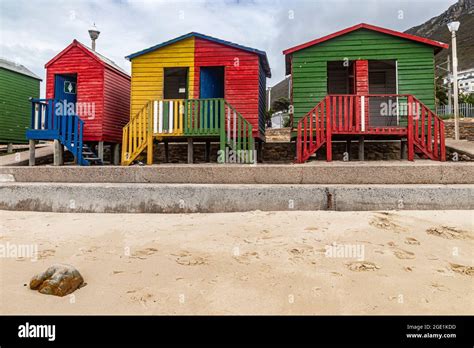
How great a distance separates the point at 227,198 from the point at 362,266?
8.59ft

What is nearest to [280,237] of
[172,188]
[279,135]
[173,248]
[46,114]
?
[173,248]

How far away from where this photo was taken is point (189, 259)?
3.07 metres

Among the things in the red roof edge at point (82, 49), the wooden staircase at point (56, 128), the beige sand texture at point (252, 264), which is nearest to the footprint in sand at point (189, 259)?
the beige sand texture at point (252, 264)

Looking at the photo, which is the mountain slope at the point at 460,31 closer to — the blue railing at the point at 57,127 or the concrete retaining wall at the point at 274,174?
the concrete retaining wall at the point at 274,174

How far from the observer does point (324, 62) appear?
9922mm

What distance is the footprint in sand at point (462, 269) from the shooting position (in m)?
2.69

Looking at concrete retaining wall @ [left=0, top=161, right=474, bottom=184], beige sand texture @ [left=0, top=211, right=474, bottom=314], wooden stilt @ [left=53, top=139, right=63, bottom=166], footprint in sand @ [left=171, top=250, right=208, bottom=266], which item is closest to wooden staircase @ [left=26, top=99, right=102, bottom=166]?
wooden stilt @ [left=53, top=139, right=63, bottom=166]

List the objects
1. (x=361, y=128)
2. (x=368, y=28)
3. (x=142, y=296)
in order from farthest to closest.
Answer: (x=368, y=28) → (x=361, y=128) → (x=142, y=296)

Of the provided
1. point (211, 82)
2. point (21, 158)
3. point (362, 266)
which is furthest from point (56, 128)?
point (362, 266)

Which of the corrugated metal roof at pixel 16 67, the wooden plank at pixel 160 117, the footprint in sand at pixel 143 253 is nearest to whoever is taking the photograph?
the footprint in sand at pixel 143 253

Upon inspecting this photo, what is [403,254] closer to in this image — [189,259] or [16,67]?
[189,259]

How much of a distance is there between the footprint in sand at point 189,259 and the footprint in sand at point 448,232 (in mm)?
2729
